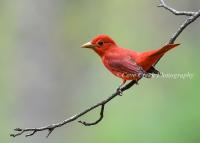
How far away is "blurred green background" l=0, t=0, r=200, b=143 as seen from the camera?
10.8m

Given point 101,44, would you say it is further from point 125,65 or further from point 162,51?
point 162,51

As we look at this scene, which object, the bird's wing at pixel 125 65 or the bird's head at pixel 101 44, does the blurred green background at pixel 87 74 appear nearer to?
the bird's head at pixel 101 44

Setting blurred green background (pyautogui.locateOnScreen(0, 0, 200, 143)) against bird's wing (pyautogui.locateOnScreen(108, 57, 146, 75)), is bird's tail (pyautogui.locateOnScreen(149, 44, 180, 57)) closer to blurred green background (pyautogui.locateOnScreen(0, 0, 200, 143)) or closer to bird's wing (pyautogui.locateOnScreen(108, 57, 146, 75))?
bird's wing (pyautogui.locateOnScreen(108, 57, 146, 75))

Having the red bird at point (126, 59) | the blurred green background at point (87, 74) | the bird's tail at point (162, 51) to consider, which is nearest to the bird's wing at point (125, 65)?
the red bird at point (126, 59)

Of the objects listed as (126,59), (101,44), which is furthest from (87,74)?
(126,59)

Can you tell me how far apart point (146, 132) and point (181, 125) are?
67 centimetres

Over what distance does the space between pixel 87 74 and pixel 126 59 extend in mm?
9372

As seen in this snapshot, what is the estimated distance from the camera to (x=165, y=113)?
10547 millimetres

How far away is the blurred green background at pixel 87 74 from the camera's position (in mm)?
10836

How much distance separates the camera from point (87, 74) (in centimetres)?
1576

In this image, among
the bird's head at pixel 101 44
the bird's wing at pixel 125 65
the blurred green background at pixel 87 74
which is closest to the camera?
the bird's wing at pixel 125 65

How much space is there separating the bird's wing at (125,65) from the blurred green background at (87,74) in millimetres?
3370

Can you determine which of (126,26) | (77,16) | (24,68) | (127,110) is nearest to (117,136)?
(127,110)

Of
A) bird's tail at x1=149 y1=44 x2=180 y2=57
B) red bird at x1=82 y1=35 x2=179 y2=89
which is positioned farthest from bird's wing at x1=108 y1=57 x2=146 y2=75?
bird's tail at x1=149 y1=44 x2=180 y2=57
